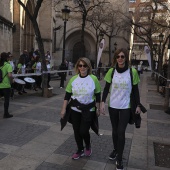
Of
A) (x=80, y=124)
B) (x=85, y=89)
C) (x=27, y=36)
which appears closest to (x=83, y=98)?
(x=85, y=89)

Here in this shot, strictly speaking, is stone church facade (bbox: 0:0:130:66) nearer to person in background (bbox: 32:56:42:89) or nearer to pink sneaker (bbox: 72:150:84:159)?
person in background (bbox: 32:56:42:89)

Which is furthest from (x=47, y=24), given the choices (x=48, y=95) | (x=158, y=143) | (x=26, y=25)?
(x=158, y=143)

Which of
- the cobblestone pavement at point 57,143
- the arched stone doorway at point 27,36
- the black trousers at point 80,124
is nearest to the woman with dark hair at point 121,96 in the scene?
the black trousers at point 80,124

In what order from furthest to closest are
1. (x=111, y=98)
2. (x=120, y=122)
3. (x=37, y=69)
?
(x=37, y=69), (x=111, y=98), (x=120, y=122)

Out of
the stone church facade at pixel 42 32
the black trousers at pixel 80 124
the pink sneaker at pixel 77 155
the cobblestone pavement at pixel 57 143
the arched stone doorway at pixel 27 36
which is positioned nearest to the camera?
the black trousers at pixel 80 124

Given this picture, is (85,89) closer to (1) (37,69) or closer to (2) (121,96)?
(2) (121,96)

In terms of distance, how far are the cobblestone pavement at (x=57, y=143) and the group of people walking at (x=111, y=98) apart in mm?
573

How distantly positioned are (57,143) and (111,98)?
1.80 meters

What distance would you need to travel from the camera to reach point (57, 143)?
540 cm

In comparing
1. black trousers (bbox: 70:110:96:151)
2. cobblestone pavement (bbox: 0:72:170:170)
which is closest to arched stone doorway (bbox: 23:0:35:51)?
cobblestone pavement (bbox: 0:72:170:170)

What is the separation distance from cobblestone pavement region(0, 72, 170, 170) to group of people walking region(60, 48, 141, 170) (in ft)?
1.88

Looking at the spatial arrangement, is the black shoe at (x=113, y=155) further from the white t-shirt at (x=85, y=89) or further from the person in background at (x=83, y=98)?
the white t-shirt at (x=85, y=89)

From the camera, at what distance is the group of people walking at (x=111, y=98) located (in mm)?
4195

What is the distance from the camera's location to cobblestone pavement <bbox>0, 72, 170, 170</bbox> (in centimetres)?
439
